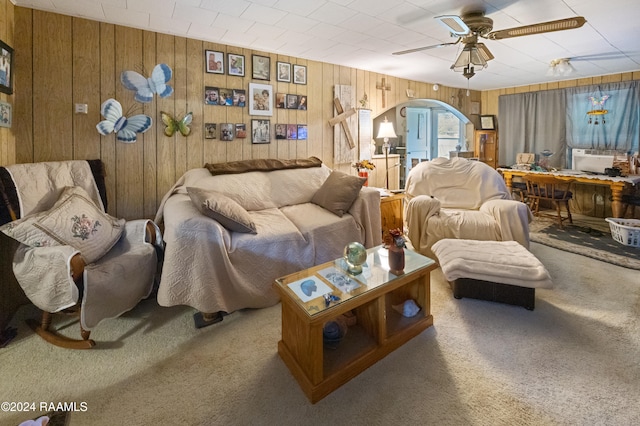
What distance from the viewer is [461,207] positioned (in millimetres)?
3467

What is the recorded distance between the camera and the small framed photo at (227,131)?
3.20m

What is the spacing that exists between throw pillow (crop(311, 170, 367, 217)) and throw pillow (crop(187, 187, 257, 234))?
0.87m

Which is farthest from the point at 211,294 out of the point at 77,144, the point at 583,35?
the point at 583,35

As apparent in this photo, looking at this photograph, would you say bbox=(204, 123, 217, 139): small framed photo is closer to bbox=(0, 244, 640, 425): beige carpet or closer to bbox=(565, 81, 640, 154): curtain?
bbox=(0, 244, 640, 425): beige carpet

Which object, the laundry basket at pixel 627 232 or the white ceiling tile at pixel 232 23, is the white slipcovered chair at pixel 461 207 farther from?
the white ceiling tile at pixel 232 23

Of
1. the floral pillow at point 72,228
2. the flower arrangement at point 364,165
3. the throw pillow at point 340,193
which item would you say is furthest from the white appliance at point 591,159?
the floral pillow at point 72,228

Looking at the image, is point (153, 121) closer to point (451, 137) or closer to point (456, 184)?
point (456, 184)

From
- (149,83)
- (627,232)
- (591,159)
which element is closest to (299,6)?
(149,83)

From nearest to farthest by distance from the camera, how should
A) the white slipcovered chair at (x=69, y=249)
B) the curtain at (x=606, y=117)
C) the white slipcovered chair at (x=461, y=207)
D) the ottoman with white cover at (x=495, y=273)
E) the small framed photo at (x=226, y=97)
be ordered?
1. the white slipcovered chair at (x=69, y=249)
2. the ottoman with white cover at (x=495, y=273)
3. the white slipcovered chair at (x=461, y=207)
4. the small framed photo at (x=226, y=97)
5. the curtain at (x=606, y=117)

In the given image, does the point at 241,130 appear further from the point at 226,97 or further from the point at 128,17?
the point at 128,17

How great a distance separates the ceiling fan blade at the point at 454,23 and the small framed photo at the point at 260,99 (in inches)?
73.7

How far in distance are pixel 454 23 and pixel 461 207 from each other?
75.2 inches

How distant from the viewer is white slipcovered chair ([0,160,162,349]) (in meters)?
1.75

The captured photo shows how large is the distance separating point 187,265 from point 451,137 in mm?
6893
